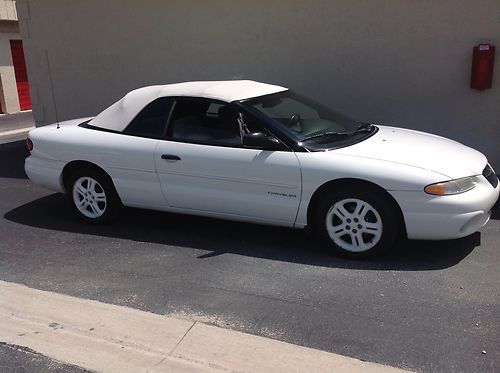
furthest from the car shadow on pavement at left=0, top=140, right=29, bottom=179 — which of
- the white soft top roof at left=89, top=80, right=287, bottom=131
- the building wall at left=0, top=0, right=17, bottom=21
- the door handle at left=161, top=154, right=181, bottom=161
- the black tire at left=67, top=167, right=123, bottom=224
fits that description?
the building wall at left=0, top=0, right=17, bottom=21

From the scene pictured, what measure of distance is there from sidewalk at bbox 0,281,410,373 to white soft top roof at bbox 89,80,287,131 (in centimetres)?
211

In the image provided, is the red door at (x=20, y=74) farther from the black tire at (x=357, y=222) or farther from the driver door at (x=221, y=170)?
the black tire at (x=357, y=222)

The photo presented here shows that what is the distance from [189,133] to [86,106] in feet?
16.0

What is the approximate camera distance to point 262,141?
4.54 meters

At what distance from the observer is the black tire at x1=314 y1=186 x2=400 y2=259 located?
425 centimetres

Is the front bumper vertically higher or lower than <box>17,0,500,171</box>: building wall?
lower

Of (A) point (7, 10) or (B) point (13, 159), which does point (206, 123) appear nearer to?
(B) point (13, 159)

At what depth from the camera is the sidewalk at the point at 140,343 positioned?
3.04 meters

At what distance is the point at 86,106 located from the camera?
9219mm

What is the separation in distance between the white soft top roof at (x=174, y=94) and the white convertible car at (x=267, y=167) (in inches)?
0.6

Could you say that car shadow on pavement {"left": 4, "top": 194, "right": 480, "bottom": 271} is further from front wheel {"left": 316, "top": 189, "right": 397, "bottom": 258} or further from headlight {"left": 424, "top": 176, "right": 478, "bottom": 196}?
headlight {"left": 424, "top": 176, "right": 478, "bottom": 196}

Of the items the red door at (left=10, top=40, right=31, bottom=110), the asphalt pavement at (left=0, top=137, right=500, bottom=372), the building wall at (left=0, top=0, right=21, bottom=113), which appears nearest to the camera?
the asphalt pavement at (left=0, top=137, right=500, bottom=372)

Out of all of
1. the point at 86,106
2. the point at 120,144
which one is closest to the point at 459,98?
the point at 120,144

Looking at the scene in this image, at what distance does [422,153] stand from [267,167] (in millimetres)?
1300
